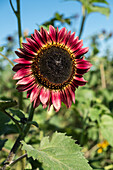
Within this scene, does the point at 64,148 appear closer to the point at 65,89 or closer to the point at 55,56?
the point at 65,89

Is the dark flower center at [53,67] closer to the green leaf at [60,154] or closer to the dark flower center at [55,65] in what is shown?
the dark flower center at [55,65]

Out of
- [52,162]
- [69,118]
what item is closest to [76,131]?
[52,162]

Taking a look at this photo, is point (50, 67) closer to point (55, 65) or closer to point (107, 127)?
point (55, 65)

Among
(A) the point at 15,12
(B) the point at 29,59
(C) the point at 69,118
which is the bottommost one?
(C) the point at 69,118

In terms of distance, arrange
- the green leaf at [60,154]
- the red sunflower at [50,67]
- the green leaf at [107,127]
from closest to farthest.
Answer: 1. the green leaf at [60,154]
2. the red sunflower at [50,67]
3. the green leaf at [107,127]

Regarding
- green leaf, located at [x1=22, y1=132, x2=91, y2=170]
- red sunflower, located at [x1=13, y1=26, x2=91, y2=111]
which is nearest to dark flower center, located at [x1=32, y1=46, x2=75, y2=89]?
red sunflower, located at [x1=13, y1=26, x2=91, y2=111]

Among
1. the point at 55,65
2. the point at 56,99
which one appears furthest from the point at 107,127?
the point at 55,65

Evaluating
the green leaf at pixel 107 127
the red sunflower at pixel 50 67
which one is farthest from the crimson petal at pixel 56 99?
the green leaf at pixel 107 127
